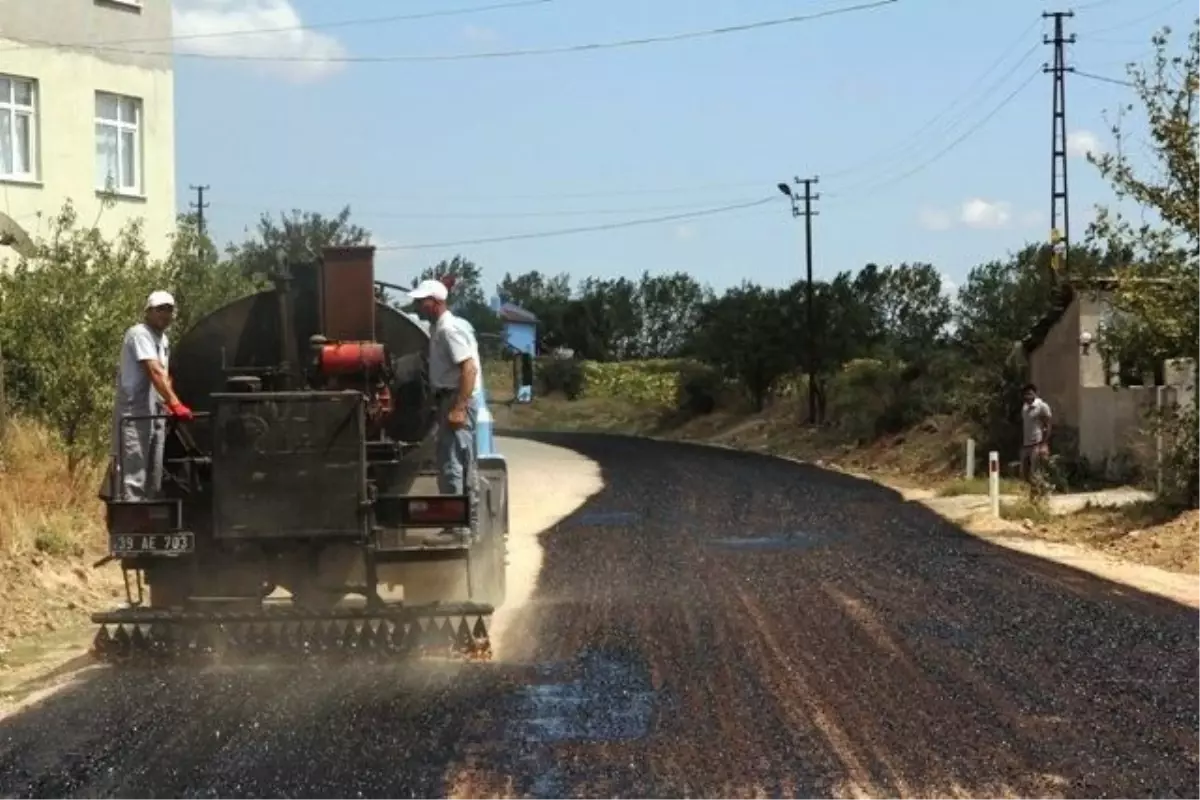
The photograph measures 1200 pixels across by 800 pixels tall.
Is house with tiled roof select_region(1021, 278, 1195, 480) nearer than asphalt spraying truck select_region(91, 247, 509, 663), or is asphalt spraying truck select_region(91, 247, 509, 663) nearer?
asphalt spraying truck select_region(91, 247, 509, 663)

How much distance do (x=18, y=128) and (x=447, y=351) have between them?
20.8 m

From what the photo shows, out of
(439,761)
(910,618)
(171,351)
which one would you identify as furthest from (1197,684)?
(171,351)

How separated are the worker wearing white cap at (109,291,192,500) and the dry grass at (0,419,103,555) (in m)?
3.18

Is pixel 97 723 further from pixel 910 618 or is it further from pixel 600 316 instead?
pixel 600 316

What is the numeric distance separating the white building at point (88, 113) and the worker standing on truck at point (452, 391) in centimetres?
1768

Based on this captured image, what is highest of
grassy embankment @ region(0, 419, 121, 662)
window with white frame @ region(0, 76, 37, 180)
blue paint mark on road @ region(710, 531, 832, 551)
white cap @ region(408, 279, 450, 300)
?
window with white frame @ region(0, 76, 37, 180)

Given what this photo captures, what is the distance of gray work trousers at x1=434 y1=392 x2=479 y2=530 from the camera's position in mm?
9555

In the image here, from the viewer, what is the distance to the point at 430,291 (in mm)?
9977

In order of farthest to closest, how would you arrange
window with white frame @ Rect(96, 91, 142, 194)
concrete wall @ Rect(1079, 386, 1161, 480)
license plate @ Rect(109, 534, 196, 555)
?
window with white frame @ Rect(96, 91, 142, 194), concrete wall @ Rect(1079, 386, 1161, 480), license plate @ Rect(109, 534, 196, 555)

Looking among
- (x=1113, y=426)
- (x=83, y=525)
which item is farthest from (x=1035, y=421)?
(x=83, y=525)

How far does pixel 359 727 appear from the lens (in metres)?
7.57

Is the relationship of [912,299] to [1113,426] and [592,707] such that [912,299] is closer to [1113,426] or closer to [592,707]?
[1113,426]

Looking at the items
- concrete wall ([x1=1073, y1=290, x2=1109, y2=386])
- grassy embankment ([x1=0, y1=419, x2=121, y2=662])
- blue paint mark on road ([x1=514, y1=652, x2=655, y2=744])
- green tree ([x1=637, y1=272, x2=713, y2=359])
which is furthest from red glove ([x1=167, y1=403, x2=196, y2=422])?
green tree ([x1=637, y1=272, x2=713, y2=359])

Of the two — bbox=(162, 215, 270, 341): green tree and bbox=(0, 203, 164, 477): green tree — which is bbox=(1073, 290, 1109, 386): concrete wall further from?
bbox=(0, 203, 164, 477): green tree
